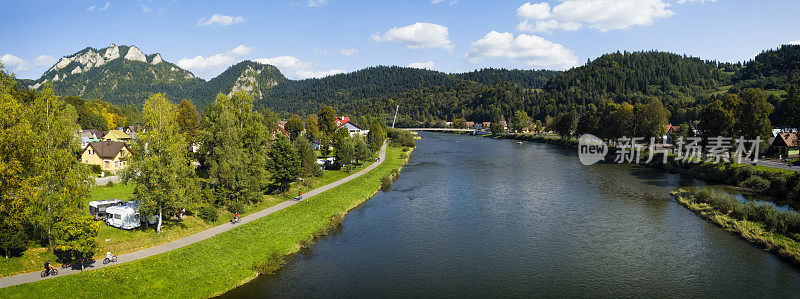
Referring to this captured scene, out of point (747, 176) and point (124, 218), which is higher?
point (747, 176)

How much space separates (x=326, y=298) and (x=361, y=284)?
2.73 metres

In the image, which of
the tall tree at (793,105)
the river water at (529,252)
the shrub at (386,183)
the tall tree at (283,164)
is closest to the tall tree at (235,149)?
the tall tree at (283,164)

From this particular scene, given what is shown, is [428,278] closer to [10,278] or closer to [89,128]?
[10,278]

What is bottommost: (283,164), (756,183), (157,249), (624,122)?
(157,249)

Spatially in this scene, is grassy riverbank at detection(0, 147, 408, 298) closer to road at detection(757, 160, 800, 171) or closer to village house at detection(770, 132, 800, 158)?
road at detection(757, 160, 800, 171)

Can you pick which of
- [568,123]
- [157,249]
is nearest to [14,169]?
[157,249]

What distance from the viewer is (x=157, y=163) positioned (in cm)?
2947

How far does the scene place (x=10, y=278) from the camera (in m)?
21.9

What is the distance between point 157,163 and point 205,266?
28.2 feet

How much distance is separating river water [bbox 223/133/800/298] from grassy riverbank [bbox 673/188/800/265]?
1.12m

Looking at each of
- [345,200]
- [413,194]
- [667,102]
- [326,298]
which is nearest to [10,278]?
[326,298]

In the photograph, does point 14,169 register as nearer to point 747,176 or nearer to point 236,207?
point 236,207

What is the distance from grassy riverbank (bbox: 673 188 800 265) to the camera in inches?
1230

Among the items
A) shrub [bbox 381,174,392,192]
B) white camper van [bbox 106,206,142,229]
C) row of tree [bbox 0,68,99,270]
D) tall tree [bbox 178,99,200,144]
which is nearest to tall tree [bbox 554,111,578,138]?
shrub [bbox 381,174,392,192]
